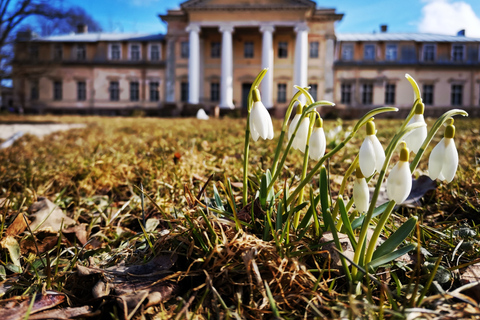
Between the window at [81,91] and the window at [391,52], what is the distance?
2511 centimetres

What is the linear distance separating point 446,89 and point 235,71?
1716 cm

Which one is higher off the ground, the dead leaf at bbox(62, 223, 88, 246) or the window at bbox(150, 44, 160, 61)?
the window at bbox(150, 44, 160, 61)

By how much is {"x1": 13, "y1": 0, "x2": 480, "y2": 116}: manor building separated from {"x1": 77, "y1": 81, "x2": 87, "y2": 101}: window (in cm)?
8

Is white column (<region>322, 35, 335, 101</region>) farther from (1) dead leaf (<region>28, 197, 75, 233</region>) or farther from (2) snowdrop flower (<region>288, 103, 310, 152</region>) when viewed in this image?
(2) snowdrop flower (<region>288, 103, 310, 152</region>)

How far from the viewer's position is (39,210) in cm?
169

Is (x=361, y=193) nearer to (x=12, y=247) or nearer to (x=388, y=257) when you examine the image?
(x=388, y=257)

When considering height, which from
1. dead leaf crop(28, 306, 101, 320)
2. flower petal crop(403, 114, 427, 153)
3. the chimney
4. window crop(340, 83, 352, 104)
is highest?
the chimney

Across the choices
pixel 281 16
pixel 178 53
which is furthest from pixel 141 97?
pixel 281 16

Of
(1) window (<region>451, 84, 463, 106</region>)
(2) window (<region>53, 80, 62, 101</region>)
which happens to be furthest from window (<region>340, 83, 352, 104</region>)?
(2) window (<region>53, 80, 62, 101</region>)

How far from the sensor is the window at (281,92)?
2843 centimetres

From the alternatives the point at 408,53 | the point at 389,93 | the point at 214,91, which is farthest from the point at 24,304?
the point at 408,53

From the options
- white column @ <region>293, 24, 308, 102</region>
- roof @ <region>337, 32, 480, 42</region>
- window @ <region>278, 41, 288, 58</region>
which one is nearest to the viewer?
white column @ <region>293, 24, 308, 102</region>

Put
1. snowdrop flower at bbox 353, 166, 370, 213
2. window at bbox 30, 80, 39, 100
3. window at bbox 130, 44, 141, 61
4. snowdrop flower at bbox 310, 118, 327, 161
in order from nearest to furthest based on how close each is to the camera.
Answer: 1. snowdrop flower at bbox 353, 166, 370, 213
2. snowdrop flower at bbox 310, 118, 327, 161
3. window at bbox 130, 44, 141, 61
4. window at bbox 30, 80, 39, 100

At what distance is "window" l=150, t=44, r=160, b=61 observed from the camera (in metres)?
30.0
